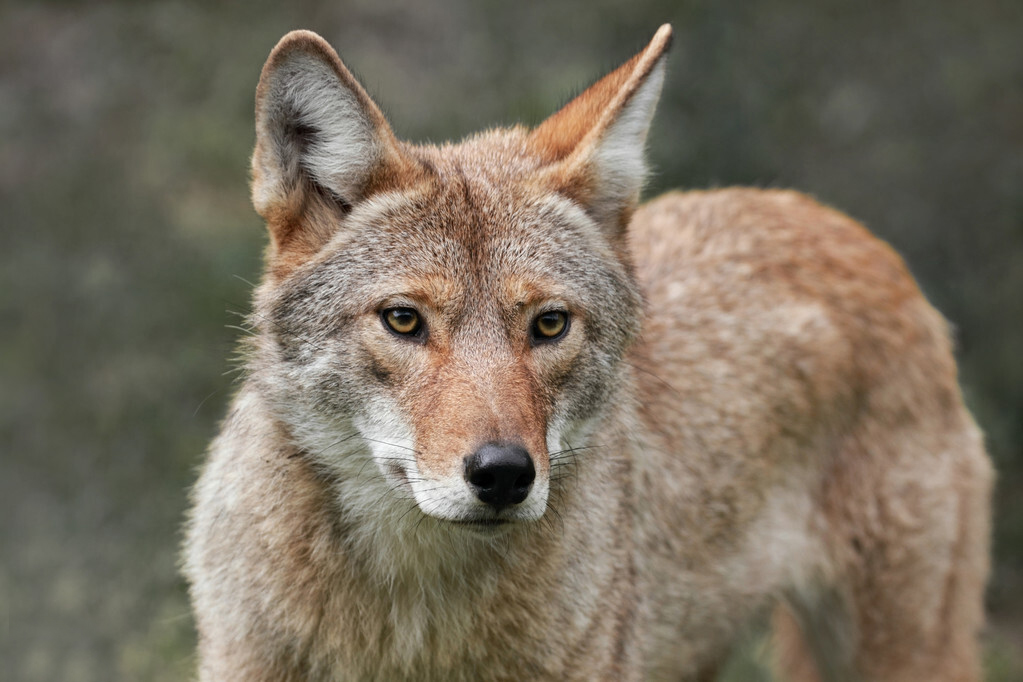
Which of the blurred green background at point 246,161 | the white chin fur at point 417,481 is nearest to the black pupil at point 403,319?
the white chin fur at point 417,481

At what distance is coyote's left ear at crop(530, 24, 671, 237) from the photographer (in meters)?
4.78

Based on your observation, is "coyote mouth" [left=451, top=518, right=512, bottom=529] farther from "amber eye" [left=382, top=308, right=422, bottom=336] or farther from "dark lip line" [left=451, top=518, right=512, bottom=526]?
"amber eye" [left=382, top=308, right=422, bottom=336]

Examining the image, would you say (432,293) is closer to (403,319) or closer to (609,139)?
(403,319)

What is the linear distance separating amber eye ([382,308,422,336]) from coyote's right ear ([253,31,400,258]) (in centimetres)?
53

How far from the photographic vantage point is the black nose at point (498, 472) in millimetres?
3865

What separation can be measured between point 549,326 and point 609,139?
90cm

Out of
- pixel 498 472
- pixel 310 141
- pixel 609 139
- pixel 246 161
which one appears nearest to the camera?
pixel 498 472

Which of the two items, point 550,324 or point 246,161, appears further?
point 246,161

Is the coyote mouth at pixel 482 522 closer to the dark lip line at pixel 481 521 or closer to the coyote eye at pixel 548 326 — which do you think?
the dark lip line at pixel 481 521

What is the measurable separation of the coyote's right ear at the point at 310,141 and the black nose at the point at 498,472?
50.4 inches

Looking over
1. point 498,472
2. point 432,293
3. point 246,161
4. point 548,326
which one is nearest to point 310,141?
point 432,293

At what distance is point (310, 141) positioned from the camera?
4613 millimetres

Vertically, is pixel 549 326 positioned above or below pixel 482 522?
above

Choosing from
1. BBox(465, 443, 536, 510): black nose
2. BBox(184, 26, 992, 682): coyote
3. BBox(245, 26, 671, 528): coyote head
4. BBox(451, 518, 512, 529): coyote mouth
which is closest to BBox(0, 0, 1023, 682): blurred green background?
BBox(184, 26, 992, 682): coyote
